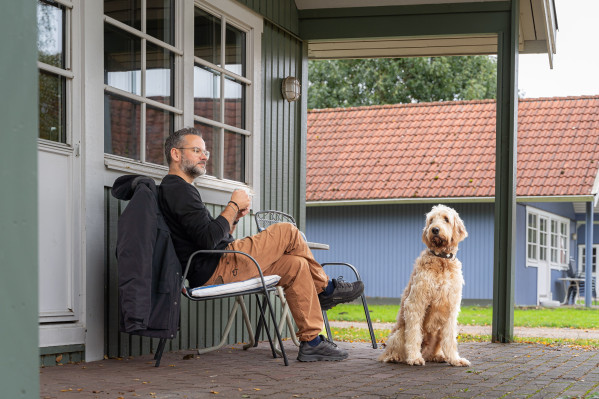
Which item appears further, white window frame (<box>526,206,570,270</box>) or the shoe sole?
white window frame (<box>526,206,570,270</box>)

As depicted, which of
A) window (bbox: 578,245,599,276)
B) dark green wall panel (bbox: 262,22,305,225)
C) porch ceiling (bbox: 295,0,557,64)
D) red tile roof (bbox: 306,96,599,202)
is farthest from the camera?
window (bbox: 578,245,599,276)

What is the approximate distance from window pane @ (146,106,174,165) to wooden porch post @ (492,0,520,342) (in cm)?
303

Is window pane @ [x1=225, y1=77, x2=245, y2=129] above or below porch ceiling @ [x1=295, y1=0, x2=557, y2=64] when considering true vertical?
below

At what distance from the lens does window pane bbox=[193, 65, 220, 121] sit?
6.50 m

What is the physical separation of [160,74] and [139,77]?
0.30 m

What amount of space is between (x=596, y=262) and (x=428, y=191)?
798 centimetres

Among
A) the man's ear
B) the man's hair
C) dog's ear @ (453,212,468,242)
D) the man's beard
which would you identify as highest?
the man's hair

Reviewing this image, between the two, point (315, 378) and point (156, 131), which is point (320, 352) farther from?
point (156, 131)

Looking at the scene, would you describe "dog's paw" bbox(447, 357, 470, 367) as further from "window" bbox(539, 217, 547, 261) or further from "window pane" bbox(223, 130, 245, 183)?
"window" bbox(539, 217, 547, 261)

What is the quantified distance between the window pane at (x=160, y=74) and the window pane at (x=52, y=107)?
3.04 feet

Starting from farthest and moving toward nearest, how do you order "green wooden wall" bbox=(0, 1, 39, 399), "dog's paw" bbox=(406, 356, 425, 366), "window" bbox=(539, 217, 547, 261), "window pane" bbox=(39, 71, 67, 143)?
"window" bbox=(539, 217, 547, 261), "dog's paw" bbox=(406, 356, 425, 366), "window pane" bbox=(39, 71, 67, 143), "green wooden wall" bbox=(0, 1, 39, 399)

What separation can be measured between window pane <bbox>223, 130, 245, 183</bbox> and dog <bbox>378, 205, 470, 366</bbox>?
6.79 ft

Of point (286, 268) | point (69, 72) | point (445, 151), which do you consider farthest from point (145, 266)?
point (445, 151)

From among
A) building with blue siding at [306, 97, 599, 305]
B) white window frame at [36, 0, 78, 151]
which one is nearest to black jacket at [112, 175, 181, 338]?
white window frame at [36, 0, 78, 151]
